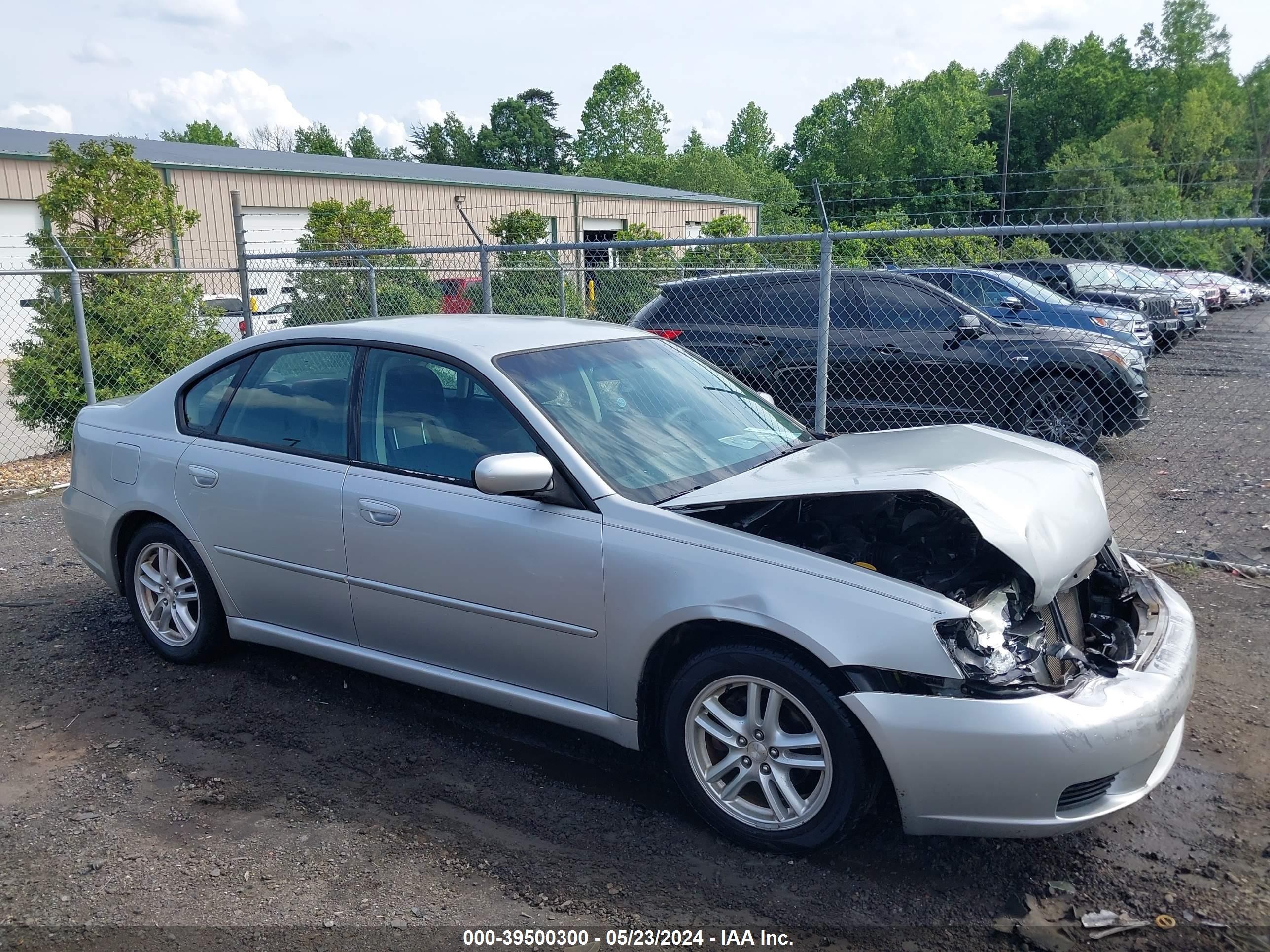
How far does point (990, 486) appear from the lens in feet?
10.7

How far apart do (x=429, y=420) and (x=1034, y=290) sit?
9.61 metres

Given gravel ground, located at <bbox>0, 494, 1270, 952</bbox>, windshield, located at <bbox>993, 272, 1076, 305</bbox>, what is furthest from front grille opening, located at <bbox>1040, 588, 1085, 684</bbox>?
windshield, located at <bbox>993, 272, 1076, 305</bbox>

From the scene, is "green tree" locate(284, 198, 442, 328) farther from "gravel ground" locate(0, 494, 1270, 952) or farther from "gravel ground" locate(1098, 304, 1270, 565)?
"gravel ground" locate(1098, 304, 1270, 565)

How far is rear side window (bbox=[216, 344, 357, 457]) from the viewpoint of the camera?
13.3ft

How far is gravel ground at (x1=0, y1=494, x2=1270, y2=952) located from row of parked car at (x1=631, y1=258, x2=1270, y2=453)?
15.2 feet

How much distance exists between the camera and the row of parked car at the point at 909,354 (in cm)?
868

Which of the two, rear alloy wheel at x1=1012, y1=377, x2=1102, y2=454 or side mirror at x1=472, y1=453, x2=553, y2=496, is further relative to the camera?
rear alloy wheel at x1=1012, y1=377, x2=1102, y2=454

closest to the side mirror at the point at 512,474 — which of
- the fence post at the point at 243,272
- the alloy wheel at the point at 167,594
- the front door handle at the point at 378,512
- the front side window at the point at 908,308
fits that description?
the front door handle at the point at 378,512

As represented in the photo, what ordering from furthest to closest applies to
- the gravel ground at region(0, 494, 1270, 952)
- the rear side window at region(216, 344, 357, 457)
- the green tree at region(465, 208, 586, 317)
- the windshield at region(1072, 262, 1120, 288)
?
the windshield at region(1072, 262, 1120, 288)
the green tree at region(465, 208, 586, 317)
the rear side window at region(216, 344, 357, 457)
the gravel ground at region(0, 494, 1270, 952)

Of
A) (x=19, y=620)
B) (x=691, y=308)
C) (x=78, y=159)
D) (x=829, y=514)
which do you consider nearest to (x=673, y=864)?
(x=829, y=514)

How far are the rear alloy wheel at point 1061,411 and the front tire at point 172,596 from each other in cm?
697

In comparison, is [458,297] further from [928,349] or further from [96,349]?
[928,349]

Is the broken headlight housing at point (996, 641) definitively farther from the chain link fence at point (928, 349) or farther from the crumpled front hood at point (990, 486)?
the chain link fence at point (928, 349)

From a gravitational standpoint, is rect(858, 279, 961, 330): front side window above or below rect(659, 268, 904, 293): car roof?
below
